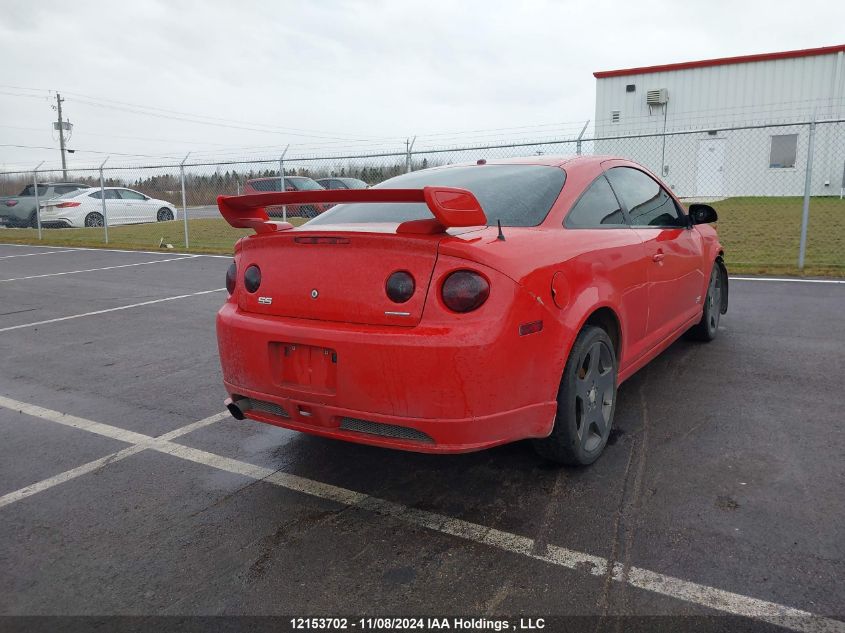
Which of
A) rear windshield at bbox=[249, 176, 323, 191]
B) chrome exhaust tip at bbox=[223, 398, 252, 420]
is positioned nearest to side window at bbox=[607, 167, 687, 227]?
chrome exhaust tip at bbox=[223, 398, 252, 420]

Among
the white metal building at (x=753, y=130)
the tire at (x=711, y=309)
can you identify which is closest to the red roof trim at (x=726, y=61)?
the white metal building at (x=753, y=130)

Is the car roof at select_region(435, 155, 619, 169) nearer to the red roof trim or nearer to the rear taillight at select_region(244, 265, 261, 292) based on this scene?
the rear taillight at select_region(244, 265, 261, 292)

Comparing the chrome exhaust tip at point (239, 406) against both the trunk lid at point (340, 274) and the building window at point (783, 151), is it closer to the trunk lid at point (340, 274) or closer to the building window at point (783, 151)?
the trunk lid at point (340, 274)

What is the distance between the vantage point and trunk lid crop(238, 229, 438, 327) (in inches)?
107

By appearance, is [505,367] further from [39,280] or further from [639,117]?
[639,117]

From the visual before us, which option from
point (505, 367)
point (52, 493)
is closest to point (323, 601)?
point (505, 367)

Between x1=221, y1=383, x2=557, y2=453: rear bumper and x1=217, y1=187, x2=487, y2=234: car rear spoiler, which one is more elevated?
x1=217, y1=187, x2=487, y2=234: car rear spoiler

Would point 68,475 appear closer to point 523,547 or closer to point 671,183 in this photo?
point 523,547

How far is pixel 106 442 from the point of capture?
12.3 feet

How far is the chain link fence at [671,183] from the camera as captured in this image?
13.5 metres

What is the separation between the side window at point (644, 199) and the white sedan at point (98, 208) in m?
18.7

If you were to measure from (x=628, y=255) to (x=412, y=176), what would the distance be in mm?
1413

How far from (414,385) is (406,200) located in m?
0.75

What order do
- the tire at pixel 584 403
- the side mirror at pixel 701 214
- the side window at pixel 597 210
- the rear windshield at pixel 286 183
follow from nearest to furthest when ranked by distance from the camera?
the tire at pixel 584 403, the side window at pixel 597 210, the side mirror at pixel 701 214, the rear windshield at pixel 286 183
